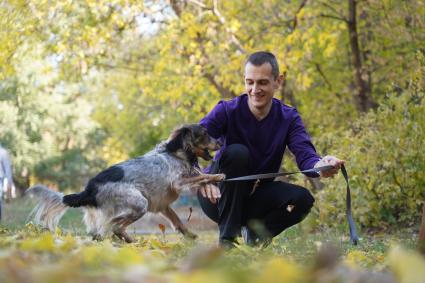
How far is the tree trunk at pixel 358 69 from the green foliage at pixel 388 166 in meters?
2.87

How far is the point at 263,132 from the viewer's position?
5.50 meters

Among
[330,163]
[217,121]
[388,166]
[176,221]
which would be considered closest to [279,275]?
[330,163]

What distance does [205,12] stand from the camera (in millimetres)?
13430

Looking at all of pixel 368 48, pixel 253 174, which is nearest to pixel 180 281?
pixel 253 174

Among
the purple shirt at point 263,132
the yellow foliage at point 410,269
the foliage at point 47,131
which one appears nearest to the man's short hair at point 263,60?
the purple shirt at point 263,132

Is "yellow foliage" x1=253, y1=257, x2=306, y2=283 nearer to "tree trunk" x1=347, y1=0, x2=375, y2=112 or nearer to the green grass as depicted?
the green grass

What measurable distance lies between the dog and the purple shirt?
2.33 feet

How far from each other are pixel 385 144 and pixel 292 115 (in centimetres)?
516

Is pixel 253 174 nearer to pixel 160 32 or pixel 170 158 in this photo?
pixel 170 158

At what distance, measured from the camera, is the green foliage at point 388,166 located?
9961 millimetres

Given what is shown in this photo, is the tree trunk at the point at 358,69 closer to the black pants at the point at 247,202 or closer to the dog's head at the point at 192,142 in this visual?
the dog's head at the point at 192,142

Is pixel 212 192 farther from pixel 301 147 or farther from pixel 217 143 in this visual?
pixel 217 143

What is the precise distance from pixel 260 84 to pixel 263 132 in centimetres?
42

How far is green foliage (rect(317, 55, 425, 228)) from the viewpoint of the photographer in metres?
9.96
